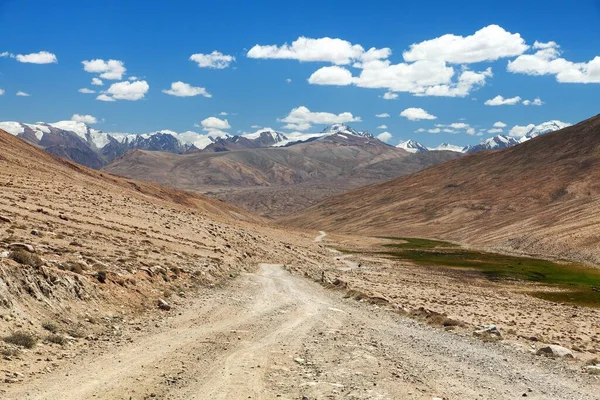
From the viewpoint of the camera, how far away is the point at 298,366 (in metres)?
19.6

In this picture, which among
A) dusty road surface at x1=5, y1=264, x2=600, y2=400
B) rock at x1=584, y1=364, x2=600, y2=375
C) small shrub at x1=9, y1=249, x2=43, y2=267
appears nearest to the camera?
dusty road surface at x1=5, y1=264, x2=600, y2=400

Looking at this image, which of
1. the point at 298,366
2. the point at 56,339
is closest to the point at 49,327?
the point at 56,339

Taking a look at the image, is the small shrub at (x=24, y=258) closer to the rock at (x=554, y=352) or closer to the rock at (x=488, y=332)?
the rock at (x=488, y=332)

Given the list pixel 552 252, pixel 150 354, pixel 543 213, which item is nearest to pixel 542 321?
pixel 150 354

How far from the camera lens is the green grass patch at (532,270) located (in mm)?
61438

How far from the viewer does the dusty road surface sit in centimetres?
1647

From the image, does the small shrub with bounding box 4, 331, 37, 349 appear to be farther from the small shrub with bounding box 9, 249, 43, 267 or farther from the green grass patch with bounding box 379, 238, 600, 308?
the green grass patch with bounding box 379, 238, 600, 308

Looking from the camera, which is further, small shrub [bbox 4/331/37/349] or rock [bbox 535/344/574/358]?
rock [bbox 535/344/574/358]

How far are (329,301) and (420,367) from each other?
17.9 meters

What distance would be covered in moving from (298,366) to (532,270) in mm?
79391

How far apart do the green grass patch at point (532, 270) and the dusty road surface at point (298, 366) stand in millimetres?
36870

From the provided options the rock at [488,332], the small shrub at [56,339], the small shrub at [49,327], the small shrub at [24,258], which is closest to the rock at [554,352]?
the rock at [488,332]

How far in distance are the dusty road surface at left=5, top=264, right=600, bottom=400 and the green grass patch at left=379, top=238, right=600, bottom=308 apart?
121ft

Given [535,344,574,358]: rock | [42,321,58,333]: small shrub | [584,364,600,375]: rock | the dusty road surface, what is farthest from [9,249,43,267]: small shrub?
[584,364,600,375]: rock
